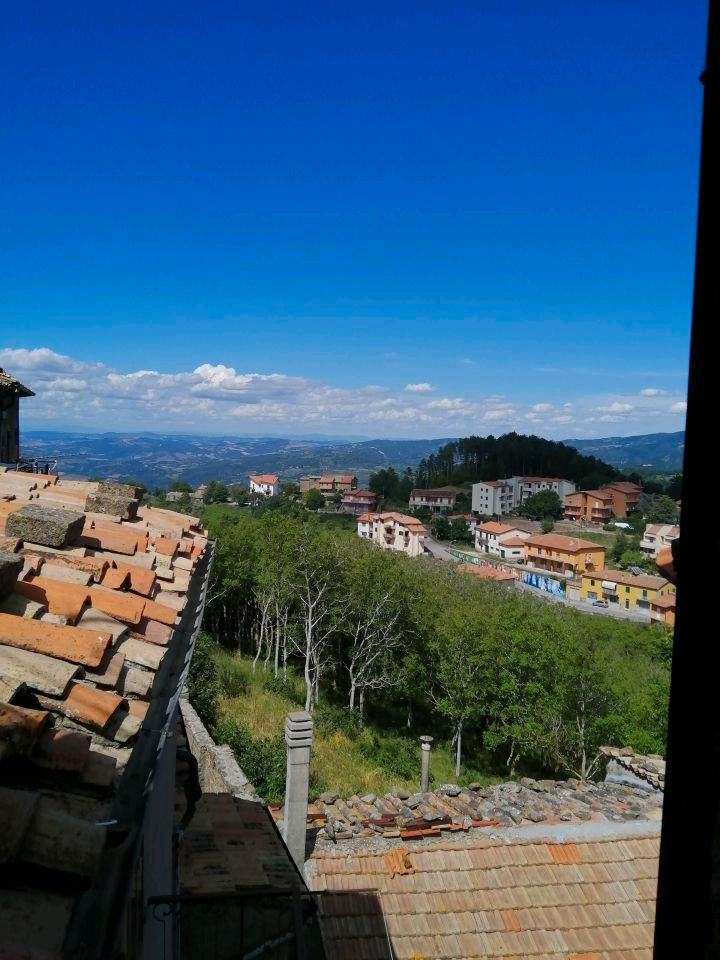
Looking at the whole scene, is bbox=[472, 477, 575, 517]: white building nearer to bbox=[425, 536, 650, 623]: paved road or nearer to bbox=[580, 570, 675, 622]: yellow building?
bbox=[425, 536, 650, 623]: paved road

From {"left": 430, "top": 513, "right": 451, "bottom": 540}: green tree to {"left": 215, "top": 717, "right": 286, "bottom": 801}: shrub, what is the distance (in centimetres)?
7852

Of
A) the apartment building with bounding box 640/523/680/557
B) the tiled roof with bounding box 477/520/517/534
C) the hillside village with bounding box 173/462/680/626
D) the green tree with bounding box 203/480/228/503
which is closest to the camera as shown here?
the hillside village with bounding box 173/462/680/626

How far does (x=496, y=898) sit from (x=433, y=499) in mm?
104102

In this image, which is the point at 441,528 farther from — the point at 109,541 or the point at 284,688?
the point at 109,541

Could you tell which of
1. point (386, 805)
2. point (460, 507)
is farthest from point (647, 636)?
point (460, 507)

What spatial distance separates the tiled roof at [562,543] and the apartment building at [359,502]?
117 ft

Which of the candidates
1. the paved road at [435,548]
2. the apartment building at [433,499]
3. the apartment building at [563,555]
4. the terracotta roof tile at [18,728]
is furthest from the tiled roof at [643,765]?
the apartment building at [433,499]

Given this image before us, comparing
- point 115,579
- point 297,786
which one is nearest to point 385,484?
point 297,786

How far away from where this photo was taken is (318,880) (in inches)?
283

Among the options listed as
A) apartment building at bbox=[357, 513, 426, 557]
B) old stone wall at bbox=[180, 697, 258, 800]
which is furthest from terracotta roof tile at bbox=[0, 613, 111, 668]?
apartment building at bbox=[357, 513, 426, 557]

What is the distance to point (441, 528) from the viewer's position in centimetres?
9306

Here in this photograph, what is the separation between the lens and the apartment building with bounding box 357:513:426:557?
257 feet

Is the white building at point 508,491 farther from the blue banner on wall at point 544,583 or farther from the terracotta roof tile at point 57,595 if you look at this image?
the terracotta roof tile at point 57,595

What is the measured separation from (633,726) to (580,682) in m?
2.03
